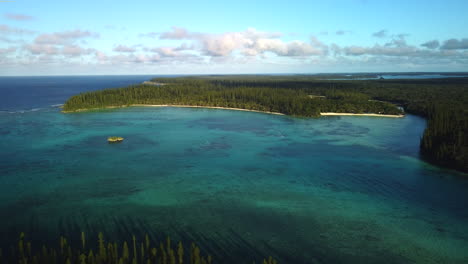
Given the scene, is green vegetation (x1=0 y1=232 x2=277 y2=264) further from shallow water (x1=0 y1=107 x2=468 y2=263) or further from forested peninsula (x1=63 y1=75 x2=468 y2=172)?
forested peninsula (x1=63 y1=75 x2=468 y2=172)

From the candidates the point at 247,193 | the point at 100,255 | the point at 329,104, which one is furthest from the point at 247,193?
the point at 329,104

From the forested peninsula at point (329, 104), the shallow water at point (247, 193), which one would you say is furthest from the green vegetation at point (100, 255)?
the forested peninsula at point (329, 104)

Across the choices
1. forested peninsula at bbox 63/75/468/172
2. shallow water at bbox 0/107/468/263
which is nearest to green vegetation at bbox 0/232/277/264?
shallow water at bbox 0/107/468/263

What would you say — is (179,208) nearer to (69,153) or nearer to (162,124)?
(69,153)

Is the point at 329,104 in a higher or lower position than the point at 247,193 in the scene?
higher

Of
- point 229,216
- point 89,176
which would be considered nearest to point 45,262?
point 229,216

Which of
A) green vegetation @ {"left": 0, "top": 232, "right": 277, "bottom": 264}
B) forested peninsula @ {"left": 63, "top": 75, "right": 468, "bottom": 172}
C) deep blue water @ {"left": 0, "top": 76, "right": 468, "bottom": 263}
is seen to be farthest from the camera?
forested peninsula @ {"left": 63, "top": 75, "right": 468, "bottom": 172}

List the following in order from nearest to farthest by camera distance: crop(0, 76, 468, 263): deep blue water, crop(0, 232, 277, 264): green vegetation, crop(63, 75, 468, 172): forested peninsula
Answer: crop(0, 232, 277, 264): green vegetation
crop(0, 76, 468, 263): deep blue water
crop(63, 75, 468, 172): forested peninsula

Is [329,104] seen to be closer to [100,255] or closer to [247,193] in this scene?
[247,193]
